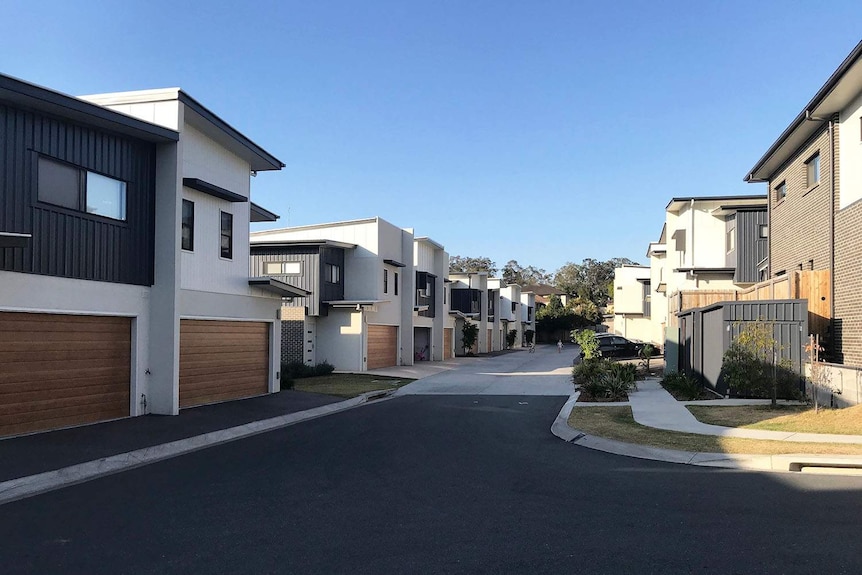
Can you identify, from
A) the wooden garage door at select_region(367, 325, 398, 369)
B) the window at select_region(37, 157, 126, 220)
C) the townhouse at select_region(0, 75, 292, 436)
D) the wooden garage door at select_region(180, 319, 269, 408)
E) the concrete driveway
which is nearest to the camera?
the townhouse at select_region(0, 75, 292, 436)

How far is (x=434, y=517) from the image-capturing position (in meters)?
7.65

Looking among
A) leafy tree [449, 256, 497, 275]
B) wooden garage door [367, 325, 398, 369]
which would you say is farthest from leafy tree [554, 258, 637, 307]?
wooden garage door [367, 325, 398, 369]

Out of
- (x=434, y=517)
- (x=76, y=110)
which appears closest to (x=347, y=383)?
(x=76, y=110)

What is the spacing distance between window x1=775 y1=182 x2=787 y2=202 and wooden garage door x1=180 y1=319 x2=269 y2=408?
695 inches

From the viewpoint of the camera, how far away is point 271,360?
69.1 ft

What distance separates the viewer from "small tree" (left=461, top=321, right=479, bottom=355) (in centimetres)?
5212

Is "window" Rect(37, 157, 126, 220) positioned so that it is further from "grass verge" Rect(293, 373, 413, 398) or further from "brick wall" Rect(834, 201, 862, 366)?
"brick wall" Rect(834, 201, 862, 366)

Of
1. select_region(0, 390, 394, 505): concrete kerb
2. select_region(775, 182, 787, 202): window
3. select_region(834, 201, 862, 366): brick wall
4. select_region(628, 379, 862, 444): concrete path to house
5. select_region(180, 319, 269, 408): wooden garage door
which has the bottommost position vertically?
select_region(0, 390, 394, 505): concrete kerb

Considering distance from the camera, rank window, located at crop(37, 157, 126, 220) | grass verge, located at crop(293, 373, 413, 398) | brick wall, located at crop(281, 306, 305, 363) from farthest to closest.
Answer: brick wall, located at crop(281, 306, 305, 363) < grass verge, located at crop(293, 373, 413, 398) < window, located at crop(37, 157, 126, 220)

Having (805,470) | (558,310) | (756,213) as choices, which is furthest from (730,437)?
(558,310)

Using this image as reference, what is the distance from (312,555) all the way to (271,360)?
597 inches

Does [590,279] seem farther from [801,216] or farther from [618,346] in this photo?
[801,216]

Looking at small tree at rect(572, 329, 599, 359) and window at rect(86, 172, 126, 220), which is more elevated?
window at rect(86, 172, 126, 220)

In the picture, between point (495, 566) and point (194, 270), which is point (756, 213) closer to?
point (194, 270)
